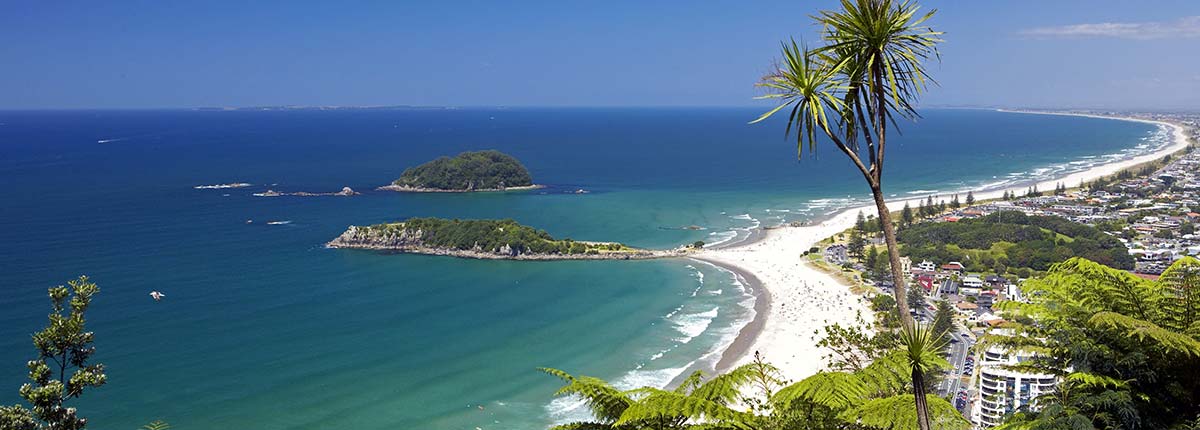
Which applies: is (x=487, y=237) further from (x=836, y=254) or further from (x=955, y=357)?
(x=955, y=357)

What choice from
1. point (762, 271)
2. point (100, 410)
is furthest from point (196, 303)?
point (762, 271)

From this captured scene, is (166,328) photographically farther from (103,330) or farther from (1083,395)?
(1083,395)

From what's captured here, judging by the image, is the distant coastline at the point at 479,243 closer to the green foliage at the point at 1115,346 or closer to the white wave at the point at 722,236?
the white wave at the point at 722,236

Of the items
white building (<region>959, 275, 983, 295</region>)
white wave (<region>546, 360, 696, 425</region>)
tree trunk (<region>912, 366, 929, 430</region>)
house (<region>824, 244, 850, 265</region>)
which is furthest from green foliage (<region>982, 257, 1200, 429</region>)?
house (<region>824, 244, 850, 265</region>)

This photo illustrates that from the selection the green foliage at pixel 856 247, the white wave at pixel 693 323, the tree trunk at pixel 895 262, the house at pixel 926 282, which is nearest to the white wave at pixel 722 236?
the green foliage at pixel 856 247

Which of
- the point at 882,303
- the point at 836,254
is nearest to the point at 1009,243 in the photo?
the point at 836,254
